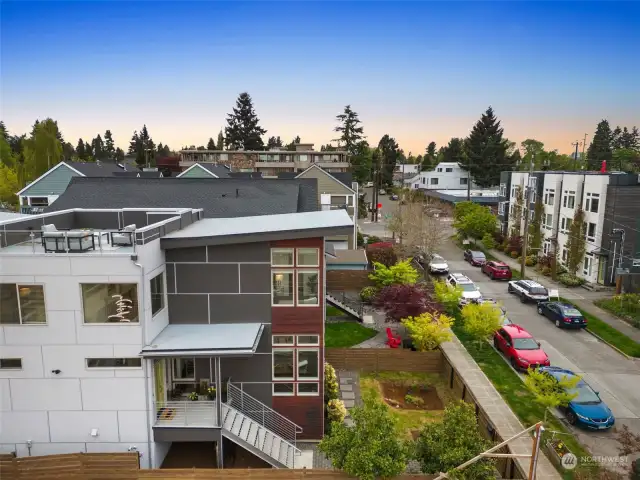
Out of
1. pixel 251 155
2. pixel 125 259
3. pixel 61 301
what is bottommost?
pixel 61 301

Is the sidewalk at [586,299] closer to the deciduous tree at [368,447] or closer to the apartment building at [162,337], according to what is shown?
the deciduous tree at [368,447]

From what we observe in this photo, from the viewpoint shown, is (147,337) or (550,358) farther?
(550,358)

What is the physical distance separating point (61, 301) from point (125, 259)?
2091 mm

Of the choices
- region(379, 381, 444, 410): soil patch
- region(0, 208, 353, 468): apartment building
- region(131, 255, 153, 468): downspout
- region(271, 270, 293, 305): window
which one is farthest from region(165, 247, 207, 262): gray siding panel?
region(379, 381, 444, 410): soil patch

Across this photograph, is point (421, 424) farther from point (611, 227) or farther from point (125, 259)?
point (611, 227)

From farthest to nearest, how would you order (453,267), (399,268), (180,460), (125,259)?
(453,267)
(399,268)
(180,460)
(125,259)

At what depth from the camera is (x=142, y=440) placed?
40.0ft

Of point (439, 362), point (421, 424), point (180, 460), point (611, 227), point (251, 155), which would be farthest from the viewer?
point (251, 155)

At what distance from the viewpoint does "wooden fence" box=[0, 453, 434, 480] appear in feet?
35.9

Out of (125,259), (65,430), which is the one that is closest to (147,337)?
(125,259)

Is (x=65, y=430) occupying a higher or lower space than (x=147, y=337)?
lower

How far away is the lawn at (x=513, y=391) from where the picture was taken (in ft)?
47.9

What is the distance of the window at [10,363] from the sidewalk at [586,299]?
87.9 feet

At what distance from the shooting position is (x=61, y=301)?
11609mm
